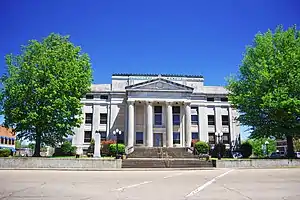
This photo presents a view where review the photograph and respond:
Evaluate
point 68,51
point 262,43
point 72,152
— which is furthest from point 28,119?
point 262,43

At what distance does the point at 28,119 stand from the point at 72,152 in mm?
14382

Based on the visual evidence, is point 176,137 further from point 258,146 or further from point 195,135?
point 258,146

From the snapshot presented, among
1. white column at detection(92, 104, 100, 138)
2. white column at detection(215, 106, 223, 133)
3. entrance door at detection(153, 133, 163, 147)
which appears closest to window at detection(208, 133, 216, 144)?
white column at detection(215, 106, 223, 133)

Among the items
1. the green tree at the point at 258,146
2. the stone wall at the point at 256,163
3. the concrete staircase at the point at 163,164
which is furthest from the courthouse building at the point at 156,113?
the stone wall at the point at 256,163

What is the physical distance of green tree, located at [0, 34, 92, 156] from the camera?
2588cm

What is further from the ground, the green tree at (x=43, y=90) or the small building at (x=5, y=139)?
the green tree at (x=43, y=90)

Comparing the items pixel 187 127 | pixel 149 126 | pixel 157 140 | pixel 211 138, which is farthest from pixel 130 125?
pixel 211 138

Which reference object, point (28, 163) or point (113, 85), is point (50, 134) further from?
point (113, 85)

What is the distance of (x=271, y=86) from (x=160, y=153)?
15.9 meters

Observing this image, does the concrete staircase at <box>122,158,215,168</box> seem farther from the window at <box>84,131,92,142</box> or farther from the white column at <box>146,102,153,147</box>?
the window at <box>84,131,92,142</box>

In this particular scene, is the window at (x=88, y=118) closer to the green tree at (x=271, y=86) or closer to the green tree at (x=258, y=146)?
the green tree at (x=271, y=86)

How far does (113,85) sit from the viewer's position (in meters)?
48.1

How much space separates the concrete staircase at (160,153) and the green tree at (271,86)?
9336 millimetres

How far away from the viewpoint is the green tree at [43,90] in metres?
25.9
